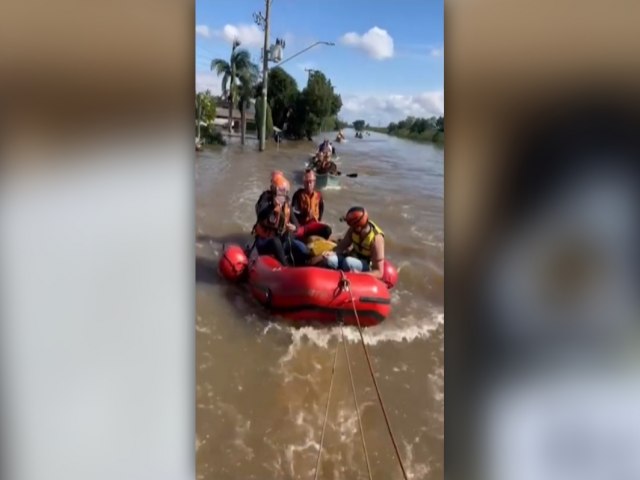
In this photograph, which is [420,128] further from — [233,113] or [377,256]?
[233,113]

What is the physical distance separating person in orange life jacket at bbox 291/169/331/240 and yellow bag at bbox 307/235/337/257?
0.04 feet

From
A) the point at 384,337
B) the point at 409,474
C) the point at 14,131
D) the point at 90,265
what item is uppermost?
the point at 14,131

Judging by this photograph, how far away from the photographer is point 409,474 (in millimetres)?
1312

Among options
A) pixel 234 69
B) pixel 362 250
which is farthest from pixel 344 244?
pixel 234 69

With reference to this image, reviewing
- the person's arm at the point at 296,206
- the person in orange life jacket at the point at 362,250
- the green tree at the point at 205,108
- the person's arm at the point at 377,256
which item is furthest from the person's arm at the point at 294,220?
the green tree at the point at 205,108

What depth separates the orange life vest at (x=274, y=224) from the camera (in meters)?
1.34

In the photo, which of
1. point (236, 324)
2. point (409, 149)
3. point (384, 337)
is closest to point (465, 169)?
point (409, 149)

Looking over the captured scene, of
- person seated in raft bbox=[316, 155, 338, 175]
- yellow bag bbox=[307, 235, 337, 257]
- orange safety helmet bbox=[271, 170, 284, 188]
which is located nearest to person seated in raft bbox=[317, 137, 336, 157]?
person seated in raft bbox=[316, 155, 338, 175]

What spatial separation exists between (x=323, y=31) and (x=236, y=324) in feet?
2.54

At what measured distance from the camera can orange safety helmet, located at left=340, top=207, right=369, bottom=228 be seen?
1.33 meters

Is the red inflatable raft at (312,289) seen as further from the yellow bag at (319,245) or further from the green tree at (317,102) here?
the green tree at (317,102)

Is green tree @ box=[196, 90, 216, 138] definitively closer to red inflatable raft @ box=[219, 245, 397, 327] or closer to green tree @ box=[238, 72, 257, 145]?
green tree @ box=[238, 72, 257, 145]

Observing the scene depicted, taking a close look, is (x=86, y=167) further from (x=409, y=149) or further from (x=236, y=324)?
(x=409, y=149)

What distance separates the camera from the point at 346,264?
4.36 ft
